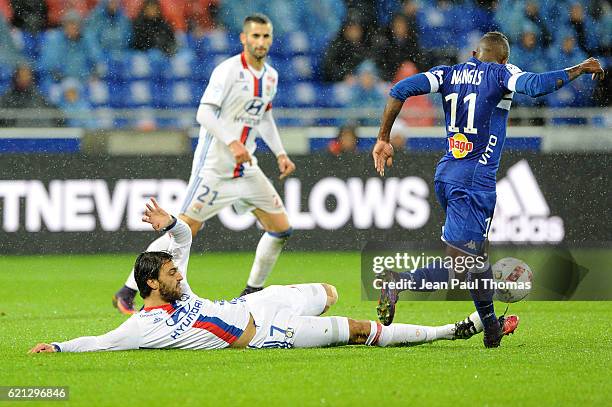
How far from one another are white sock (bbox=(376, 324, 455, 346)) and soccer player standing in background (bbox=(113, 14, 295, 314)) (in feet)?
6.95

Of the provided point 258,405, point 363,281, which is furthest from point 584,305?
point 258,405

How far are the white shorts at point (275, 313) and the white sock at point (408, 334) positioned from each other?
1.47 feet

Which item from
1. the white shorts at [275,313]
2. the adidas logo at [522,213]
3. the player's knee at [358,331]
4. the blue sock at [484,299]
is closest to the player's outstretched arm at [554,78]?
the blue sock at [484,299]

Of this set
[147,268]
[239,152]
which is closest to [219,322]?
[147,268]

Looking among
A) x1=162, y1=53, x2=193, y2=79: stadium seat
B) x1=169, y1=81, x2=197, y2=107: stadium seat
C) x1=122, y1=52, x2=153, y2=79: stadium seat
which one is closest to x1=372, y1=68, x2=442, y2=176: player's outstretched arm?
x1=169, y1=81, x2=197, y2=107: stadium seat

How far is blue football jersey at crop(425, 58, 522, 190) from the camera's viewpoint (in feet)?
21.6

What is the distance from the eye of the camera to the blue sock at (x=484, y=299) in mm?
6289

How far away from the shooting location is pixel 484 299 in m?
6.32

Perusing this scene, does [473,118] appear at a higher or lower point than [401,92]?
lower

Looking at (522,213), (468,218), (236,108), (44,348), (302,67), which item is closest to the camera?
(44,348)

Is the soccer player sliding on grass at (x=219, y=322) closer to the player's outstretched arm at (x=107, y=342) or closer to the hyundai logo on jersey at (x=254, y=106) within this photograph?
the player's outstretched arm at (x=107, y=342)

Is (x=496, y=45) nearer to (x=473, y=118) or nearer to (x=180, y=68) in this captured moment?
(x=473, y=118)

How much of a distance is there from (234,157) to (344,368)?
2852 mm

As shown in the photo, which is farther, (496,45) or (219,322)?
(496,45)
